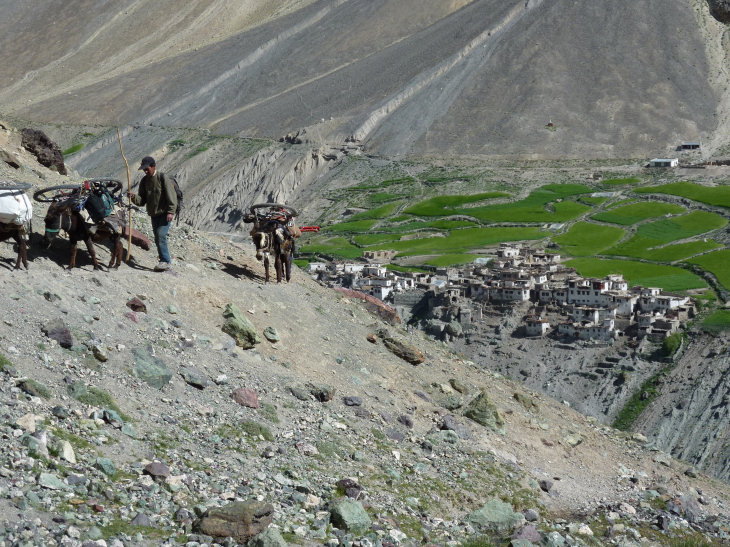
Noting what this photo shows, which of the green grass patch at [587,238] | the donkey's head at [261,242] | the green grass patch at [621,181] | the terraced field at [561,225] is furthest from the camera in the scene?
the green grass patch at [621,181]

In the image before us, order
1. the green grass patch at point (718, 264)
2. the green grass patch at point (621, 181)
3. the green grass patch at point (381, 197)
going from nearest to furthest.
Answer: the green grass patch at point (718, 264)
the green grass patch at point (621, 181)
the green grass patch at point (381, 197)

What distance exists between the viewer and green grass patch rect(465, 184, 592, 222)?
96.1m

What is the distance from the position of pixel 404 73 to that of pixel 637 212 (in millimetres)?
60322

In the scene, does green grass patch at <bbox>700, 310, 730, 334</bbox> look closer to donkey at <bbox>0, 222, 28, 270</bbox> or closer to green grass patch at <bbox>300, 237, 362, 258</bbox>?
green grass patch at <bbox>300, 237, 362, 258</bbox>

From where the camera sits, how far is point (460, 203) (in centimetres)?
10431

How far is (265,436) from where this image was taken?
45.1ft

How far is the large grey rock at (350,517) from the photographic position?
11.7m

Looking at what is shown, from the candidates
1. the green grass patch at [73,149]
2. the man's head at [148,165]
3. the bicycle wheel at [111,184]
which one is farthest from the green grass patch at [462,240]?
the man's head at [148,165]

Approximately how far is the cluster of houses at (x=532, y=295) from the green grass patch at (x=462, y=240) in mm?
8604

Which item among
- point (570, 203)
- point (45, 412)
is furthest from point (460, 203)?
point (45, 412)

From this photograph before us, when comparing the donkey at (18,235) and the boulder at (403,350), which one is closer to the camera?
the donkey at (18,235)

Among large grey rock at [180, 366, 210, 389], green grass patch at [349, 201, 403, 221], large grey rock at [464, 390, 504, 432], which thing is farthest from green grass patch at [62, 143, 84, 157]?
large grey rock at [180, 366, 210, 389]

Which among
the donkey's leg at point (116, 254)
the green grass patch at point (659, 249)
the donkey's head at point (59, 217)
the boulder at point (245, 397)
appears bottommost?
the green grass patch at point (659, 249)

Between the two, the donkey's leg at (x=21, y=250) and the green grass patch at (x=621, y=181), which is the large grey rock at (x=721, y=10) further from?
the donkey's leg at (x=21, y=250)
